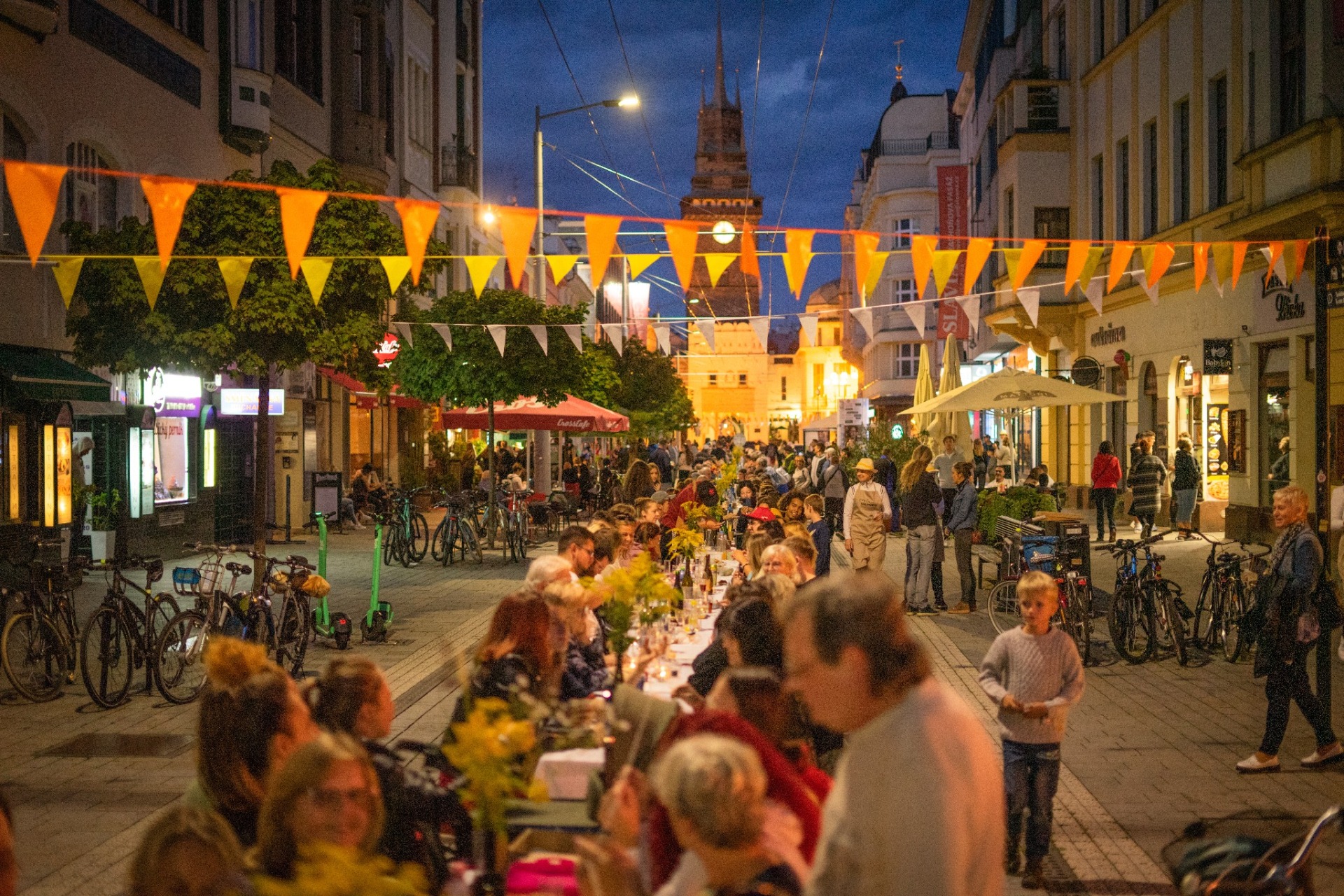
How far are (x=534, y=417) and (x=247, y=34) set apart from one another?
8.67 metres

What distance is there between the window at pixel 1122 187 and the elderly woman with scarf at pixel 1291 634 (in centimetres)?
2002

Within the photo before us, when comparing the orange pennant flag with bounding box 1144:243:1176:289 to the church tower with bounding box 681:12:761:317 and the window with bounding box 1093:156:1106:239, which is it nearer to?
the window with bounding box 1093:156:1106:239

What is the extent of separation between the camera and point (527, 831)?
3.81 meters

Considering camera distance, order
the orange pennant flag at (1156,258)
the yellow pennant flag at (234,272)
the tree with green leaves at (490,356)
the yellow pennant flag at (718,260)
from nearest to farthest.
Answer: the yellow pennant flag at (234,272), the yellow pennant flag at (718,260), the orange pennant flag at (1156,258), the tree with green leaves at (490,356)

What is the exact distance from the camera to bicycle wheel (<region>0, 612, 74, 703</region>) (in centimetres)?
960

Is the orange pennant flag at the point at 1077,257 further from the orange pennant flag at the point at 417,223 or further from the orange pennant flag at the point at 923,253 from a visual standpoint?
the orange pennant flag at the point at 417,223

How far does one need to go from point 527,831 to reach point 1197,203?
2148cm

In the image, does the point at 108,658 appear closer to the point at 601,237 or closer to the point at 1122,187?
the point at 601,237

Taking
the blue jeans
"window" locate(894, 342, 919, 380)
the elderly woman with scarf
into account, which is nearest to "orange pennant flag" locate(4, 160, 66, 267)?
the blue jeans

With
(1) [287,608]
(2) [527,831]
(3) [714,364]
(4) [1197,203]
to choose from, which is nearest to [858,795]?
(2) [527,831]

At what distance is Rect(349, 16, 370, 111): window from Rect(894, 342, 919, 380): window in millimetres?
46130

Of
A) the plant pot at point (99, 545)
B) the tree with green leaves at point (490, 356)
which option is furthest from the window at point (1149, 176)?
the plant pot at point (99, 545)

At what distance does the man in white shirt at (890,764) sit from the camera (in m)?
2.37

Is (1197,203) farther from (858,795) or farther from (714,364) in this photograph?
(714,364)
